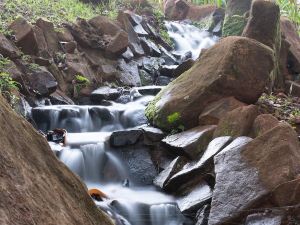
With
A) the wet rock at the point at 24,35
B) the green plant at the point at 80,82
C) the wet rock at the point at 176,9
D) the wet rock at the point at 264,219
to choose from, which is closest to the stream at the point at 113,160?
the green plant at the point at 80,82

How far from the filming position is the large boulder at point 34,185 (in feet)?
6.33

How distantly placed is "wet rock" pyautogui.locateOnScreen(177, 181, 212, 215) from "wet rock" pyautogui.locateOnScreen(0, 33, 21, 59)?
4315mm

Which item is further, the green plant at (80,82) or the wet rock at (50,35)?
the wet rock at (50,35)

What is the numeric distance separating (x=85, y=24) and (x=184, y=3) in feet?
32.6

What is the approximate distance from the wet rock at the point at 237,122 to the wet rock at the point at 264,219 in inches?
63.8

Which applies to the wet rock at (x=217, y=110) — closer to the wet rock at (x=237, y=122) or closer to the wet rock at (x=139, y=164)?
the wet rock at (x=237, y=122)

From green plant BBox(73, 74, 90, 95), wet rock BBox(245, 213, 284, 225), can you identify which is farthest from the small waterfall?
wet rock BBox(245, 213, 284, 225)

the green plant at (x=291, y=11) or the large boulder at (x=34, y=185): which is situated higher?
the large boulder at (x=34, y=185)

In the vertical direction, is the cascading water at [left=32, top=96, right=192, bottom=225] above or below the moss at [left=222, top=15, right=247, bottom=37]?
below

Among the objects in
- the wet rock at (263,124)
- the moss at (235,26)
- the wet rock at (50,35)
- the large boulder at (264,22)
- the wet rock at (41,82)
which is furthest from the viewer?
the moss at (235,26)

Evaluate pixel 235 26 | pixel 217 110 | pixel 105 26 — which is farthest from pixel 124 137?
pixel 235 26


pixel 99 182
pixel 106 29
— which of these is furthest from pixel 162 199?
pixel 106 29

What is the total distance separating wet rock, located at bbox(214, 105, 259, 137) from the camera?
5.82m

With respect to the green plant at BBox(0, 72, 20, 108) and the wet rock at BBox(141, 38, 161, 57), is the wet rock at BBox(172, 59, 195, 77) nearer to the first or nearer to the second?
the wet rock at BBox(141, 38, 161, 57)
